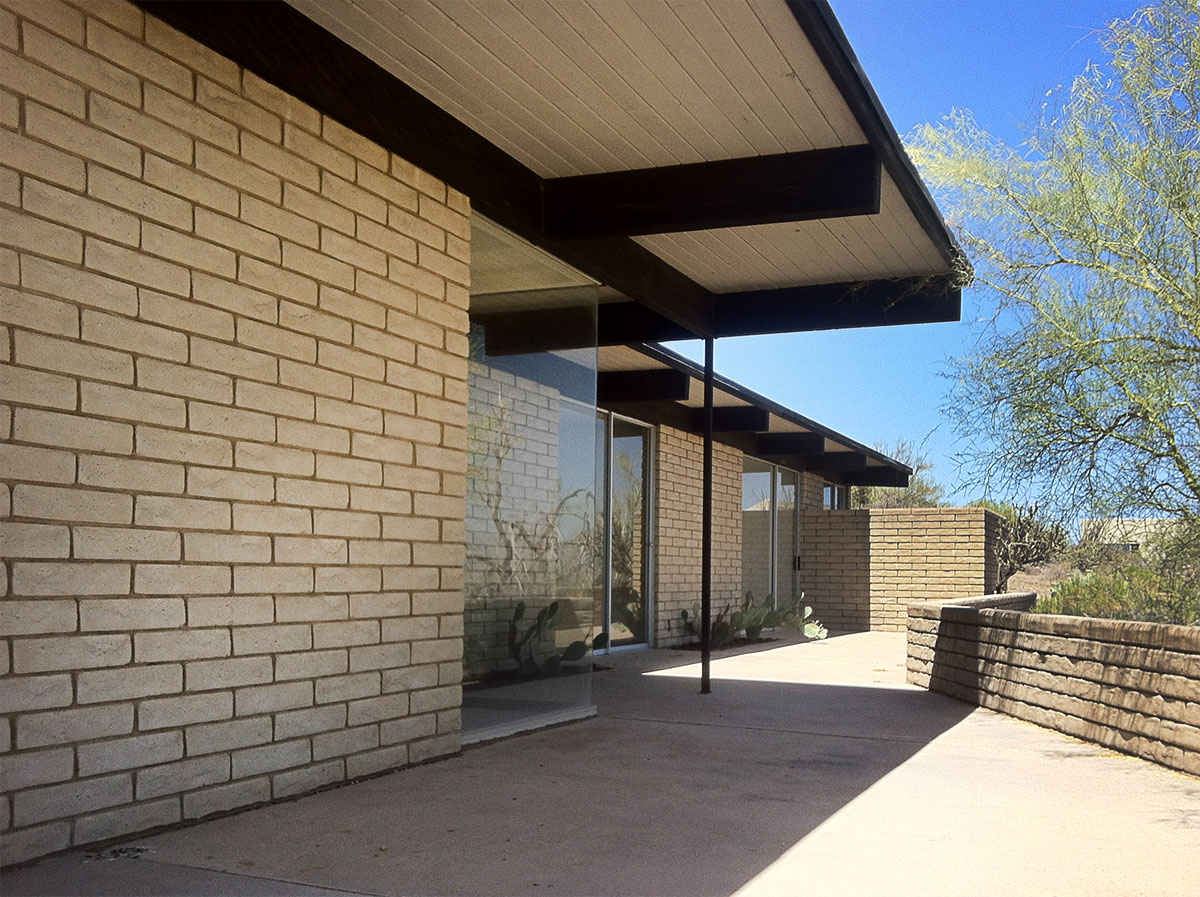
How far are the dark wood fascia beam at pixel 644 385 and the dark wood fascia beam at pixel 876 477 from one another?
937 cm

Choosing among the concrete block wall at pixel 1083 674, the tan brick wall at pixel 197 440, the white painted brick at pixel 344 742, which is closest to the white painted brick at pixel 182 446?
the tan brick wall at pixel 197 440

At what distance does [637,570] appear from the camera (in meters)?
11.5

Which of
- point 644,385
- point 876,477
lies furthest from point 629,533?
point 876,477

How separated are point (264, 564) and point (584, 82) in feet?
8.00

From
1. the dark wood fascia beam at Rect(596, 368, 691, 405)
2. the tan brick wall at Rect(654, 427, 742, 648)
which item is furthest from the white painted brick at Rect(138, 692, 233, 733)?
the tan brick wall at Rect(654, 427, 742, 648)

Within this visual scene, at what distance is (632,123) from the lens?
16.9 feet

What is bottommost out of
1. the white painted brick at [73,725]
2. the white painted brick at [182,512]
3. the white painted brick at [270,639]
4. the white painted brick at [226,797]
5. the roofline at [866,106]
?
the white painted brick at [226,797]

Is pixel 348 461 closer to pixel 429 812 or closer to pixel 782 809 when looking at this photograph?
pixel 429 812

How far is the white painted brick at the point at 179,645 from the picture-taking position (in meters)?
3.49

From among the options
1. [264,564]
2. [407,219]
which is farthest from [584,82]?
[264,564]

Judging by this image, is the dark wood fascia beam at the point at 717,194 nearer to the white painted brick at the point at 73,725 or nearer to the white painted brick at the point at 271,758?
the white painted brick at the point at 271,758

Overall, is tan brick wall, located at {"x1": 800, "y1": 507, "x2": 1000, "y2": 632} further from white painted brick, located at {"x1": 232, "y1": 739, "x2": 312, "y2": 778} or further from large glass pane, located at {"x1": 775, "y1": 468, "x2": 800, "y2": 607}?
white painted brick, located at {"x1": 232, "y1": 739, "x2": 312, "y2": 778}

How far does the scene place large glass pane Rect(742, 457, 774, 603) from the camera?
587 inches

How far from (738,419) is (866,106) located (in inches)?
324
